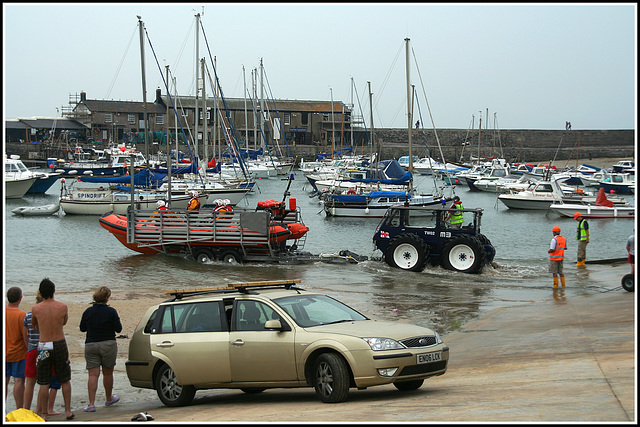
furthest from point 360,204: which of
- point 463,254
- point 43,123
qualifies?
point 43,123

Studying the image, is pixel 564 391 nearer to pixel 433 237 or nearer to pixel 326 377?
pixel 326 377

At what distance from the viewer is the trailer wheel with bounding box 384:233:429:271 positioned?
866 inches

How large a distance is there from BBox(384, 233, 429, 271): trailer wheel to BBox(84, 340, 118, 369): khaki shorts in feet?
45.7

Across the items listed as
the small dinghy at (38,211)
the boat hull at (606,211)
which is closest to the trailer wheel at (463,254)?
the boat hull at (606,211)

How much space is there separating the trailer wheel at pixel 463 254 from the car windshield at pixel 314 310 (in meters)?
12.5

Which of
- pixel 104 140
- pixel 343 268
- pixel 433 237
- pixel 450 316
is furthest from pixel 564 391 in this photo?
pixel 104 140

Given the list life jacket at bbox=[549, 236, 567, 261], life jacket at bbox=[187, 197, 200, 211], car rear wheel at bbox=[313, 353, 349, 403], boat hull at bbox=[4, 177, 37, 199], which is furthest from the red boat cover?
boat hull at bbox=[4, 177, 37, 199]

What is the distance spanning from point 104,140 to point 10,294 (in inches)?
4173

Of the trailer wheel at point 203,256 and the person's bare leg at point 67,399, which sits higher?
the person's bare leg at point 67,399

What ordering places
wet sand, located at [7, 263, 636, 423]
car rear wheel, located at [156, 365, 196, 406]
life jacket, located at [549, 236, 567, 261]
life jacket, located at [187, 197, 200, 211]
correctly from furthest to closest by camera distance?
1. life jacket, located at [187, 197, 200, 211]
2. life jacket, located at [549, 236, 567, 261]
3. car rear wheel, located at [156, 365, 196, 406]
4. wet sand, located at [7, 263, 636, 423]

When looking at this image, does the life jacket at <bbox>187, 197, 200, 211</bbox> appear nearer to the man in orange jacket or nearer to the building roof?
the man in orange jacket

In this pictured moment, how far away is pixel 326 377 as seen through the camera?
8.29 meters

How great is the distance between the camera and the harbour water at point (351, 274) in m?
18.0

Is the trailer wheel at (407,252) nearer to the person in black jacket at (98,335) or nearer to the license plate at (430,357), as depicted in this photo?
the license plate at (430,357)
